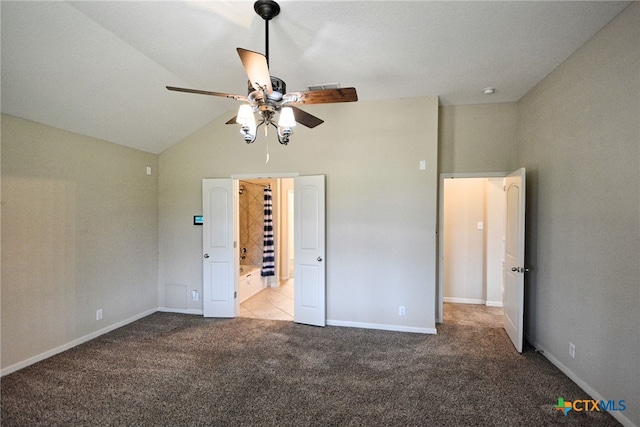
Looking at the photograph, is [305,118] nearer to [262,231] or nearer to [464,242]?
[464,242]

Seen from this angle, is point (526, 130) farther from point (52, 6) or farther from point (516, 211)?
point (52, 6)

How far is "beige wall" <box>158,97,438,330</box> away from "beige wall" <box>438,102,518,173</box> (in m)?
0.49

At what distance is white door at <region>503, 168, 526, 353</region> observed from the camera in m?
3.13

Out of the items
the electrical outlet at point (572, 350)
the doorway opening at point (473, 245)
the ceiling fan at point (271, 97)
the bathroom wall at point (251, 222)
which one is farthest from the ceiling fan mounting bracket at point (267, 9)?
the bathroom wall at point (251, 222)

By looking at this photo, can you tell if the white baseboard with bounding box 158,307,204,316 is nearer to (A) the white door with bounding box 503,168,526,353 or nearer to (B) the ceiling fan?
(B) the ceiling fan

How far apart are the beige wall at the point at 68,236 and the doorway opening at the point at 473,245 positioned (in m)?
4.67

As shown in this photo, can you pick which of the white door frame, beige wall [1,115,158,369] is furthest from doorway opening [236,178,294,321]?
the white door frame

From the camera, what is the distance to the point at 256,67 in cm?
175

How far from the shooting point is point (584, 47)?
251cm

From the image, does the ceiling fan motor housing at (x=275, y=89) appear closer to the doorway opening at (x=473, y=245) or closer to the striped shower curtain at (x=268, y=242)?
the doorway opening at (x=473, y=245)

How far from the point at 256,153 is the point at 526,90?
3.52m

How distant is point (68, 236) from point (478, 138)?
5214mm

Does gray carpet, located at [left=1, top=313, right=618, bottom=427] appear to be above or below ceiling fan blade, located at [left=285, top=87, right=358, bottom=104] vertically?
below

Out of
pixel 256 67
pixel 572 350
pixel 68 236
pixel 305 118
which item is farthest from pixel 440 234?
pixel 68 236
